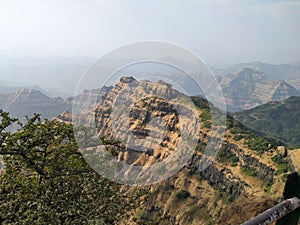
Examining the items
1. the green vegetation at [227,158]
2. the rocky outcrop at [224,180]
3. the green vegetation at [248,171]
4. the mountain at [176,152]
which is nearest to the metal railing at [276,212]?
the mountain at [176,152]

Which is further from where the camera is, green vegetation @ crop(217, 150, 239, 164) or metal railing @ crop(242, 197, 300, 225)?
green vegetation @ crop(217, 150, 239, 164)

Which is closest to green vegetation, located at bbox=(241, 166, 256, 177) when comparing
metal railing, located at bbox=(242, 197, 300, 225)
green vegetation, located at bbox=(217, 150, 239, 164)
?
green vegetation, located at bbox=(217, 150, 239, 164)

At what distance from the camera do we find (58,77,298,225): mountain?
955 centimetres

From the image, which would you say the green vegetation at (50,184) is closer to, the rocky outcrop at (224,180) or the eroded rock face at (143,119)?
the eroded rock face at (143,119)

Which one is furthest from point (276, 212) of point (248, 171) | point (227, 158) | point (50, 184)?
point (227, 158)

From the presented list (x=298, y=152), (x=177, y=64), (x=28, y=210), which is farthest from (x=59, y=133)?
(x=298, y=152)

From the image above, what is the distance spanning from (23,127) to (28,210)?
3.95 metres

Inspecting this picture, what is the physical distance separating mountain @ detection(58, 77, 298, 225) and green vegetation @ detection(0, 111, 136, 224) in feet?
4.39

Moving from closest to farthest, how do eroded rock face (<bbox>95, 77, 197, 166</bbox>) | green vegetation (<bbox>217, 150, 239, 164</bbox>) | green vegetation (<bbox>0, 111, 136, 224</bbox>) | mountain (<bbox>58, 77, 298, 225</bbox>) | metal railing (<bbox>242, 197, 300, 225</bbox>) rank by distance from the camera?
metal railing (<bbox>242, 197, 300, 225</bbox>)
eroded rock face (<bbox>95, 77, 197, 166</bbox>)
mountain (<bbox>58, 77, 298, 225</bbox>)
green vegetation (<bbox>0, 111, 136, 224</bbox>)
green vegetation (<bbox>217, 150, 239, 164</bbox>)

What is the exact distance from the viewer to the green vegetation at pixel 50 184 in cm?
1125

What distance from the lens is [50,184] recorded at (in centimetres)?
1235

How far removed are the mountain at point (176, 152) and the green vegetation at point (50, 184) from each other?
4.39 ft

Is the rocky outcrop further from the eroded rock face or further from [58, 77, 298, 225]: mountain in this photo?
the eroded rock face

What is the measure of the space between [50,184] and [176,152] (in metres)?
5.51
